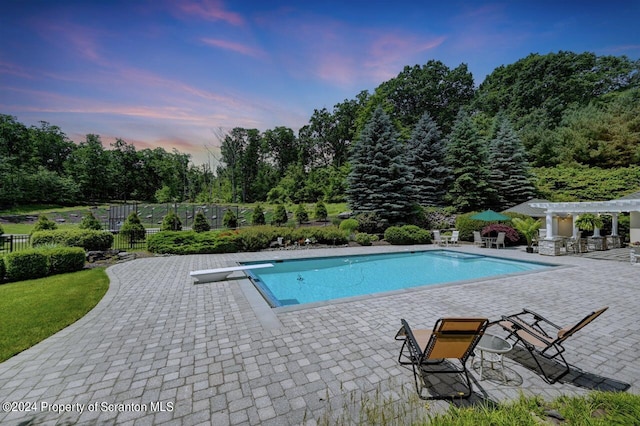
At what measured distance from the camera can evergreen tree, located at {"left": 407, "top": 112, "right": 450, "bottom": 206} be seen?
24766 millimetres

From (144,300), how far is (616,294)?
442 inches

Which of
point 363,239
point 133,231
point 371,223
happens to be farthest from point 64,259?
point 371,223

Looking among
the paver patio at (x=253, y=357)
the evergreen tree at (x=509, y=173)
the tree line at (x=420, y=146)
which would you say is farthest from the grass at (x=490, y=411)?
the evergreen tree at (x=509, y=173)

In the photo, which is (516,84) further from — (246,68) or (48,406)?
(48,406)

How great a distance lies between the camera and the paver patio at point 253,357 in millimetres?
2680

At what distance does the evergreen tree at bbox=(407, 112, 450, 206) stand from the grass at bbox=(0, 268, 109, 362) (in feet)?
76.5

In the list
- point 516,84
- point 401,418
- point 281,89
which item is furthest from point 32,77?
point 516,84

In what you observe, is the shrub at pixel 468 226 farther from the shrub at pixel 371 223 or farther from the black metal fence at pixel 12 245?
the black metal fence at pixel 12 245

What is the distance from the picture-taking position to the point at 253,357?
3.58m

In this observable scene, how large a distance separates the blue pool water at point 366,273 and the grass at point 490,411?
11.8ft

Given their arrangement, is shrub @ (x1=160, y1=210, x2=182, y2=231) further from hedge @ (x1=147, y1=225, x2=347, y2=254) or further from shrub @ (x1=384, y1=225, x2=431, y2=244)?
shrub @ (x1=384, y1=225, x2=431, y2=244)

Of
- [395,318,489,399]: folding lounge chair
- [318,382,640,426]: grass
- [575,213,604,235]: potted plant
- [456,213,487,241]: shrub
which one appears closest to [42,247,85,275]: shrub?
[318,382,640,426]: grass

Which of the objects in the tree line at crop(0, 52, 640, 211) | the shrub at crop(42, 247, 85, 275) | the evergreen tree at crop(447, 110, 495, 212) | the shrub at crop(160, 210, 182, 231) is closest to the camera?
the shrub at crop(42, 247, 85, 275)

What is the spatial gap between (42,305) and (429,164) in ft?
86.5
